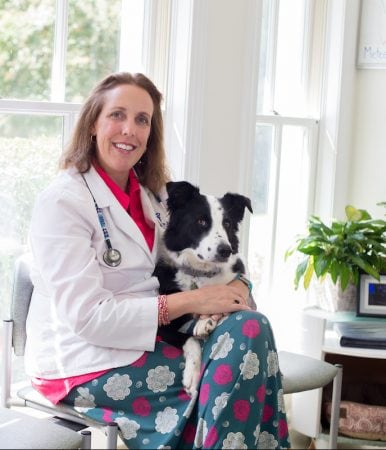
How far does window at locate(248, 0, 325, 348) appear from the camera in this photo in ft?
12.0

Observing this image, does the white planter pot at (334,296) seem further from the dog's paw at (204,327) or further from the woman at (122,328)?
the dog's paw at (204,327)

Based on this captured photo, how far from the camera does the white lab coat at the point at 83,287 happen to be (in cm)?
211

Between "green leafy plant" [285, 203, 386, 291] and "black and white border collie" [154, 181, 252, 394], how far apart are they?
107 centimetres

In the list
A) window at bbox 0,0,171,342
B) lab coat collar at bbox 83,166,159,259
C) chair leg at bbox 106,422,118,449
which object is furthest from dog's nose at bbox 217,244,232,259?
window at bbox 0,0,171,342

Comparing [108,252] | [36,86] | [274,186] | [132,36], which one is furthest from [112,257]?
[274,186]

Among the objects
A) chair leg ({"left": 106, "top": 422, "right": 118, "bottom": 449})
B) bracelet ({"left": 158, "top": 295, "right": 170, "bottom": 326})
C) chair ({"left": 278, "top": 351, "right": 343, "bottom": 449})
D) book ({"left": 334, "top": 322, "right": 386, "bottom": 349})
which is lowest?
chair leg ({"left": 106, "top": 422, "right": 118, "bottom": 449})

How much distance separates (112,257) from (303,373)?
31.5 inches

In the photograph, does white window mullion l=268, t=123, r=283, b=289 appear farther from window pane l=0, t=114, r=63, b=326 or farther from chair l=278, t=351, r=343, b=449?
window pane l=0, t=114, r=63, b=326

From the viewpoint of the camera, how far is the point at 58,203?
2.14 metres

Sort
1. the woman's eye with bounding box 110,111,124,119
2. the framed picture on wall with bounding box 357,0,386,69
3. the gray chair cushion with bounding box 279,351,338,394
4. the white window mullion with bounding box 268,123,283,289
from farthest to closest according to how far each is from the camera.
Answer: the framed picture on wall with bounding box 357,0,386,69 → the white window mullion with bounding box 268,123,283,289 → the gray chair cushion with bounding box 279,351,338,394 → the woman's eye with bounding box 110,111,124,119

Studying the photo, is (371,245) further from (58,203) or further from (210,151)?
(58,203)

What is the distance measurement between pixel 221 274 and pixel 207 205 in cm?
21

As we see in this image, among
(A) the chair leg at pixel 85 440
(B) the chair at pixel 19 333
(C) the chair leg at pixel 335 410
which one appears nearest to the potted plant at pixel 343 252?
(C) the chair leg at pixel 335 410

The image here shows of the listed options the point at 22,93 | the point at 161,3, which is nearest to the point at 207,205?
the point at 22,93
